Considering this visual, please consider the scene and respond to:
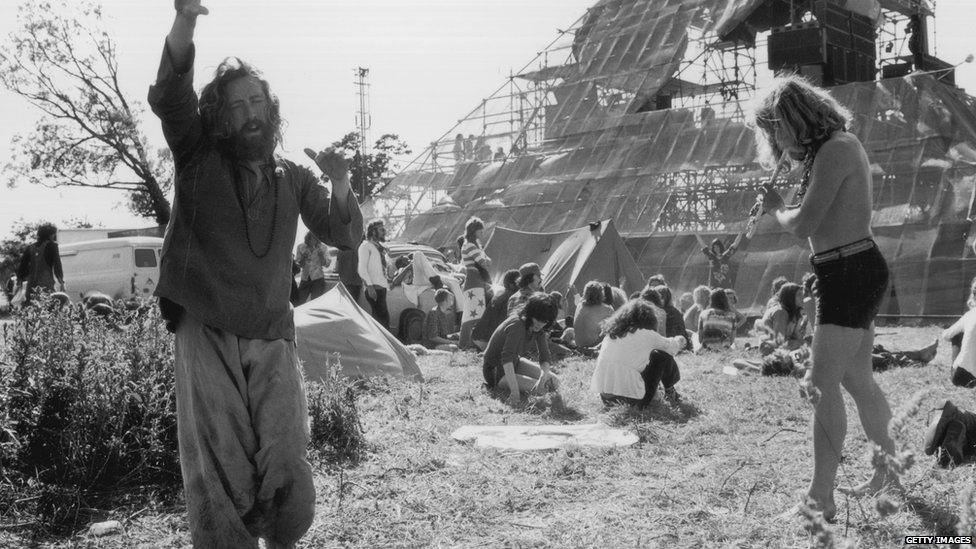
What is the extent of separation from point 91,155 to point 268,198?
96.0 ft

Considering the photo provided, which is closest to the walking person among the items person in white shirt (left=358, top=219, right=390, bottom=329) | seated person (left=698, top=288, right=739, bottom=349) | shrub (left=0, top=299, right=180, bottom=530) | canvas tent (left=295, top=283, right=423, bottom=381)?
person in white shirt (left=358, top=219, right=390, bottom=329)

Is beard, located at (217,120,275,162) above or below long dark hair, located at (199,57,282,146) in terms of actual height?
below

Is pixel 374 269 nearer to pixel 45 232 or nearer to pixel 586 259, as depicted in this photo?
pixel 45 232

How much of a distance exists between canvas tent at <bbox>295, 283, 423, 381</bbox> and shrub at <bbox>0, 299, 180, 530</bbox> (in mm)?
2820

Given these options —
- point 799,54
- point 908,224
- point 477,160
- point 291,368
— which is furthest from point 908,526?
point 477,160

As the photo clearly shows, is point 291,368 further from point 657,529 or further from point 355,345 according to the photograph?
point 355,345

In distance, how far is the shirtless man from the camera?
347cm

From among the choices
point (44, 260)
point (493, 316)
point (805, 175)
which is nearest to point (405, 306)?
point (493, 316)

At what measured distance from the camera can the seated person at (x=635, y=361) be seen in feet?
21.9

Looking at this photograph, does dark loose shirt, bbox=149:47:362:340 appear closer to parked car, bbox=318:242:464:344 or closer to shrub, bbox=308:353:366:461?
shrub, bbox=308:353:366:461

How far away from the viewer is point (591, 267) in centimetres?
1585

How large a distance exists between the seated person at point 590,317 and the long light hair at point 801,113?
7.05m

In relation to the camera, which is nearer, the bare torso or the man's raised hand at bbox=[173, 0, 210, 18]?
the man's raised hand at bbox=[173, 0, 210, 18]

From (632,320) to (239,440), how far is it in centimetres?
455
